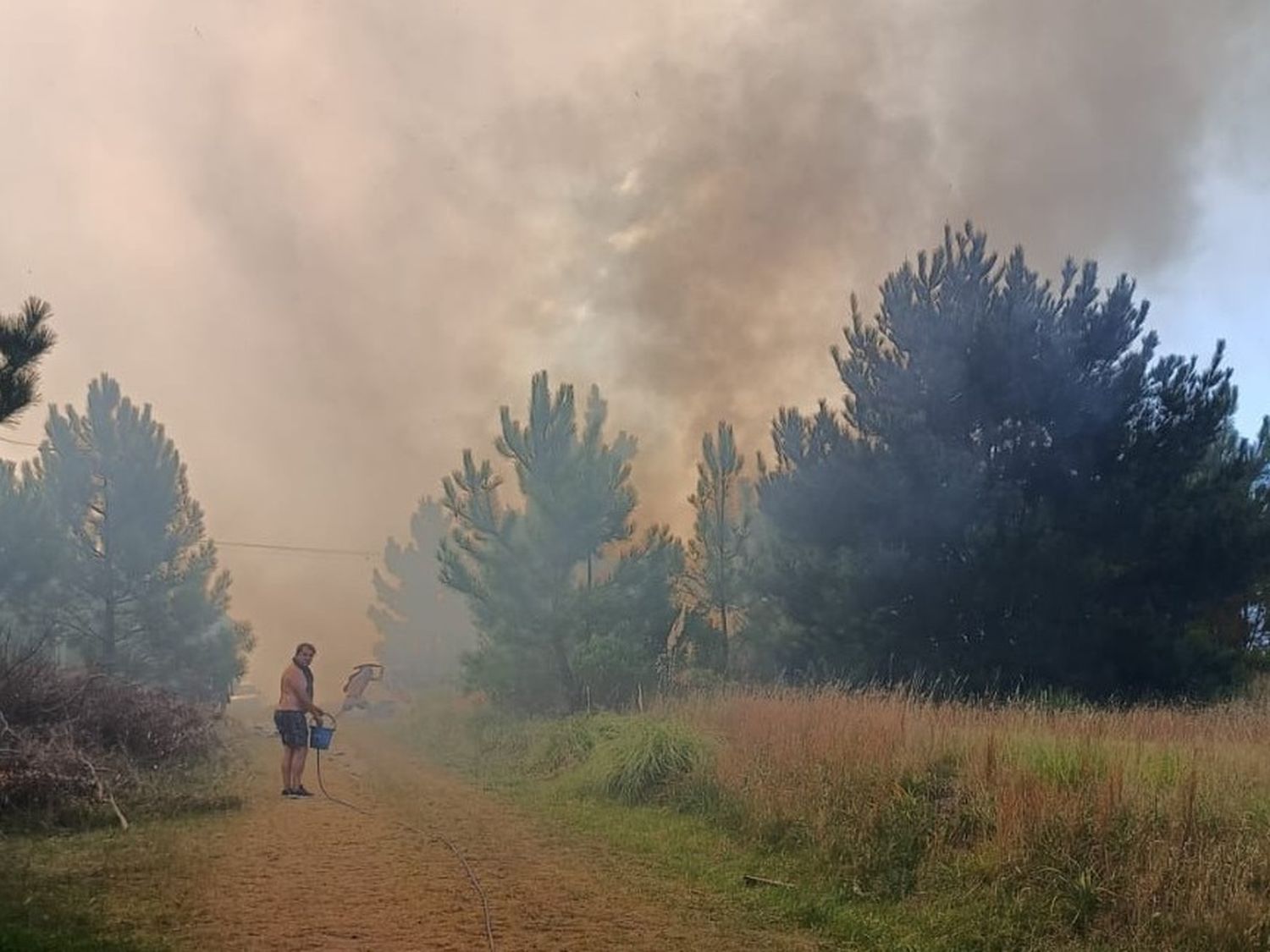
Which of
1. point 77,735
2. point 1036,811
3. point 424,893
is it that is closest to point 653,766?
point 424,893

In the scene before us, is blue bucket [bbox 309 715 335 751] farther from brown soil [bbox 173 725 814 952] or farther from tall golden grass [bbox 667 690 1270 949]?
tall golden grass [bbox 667 690 1270 949]

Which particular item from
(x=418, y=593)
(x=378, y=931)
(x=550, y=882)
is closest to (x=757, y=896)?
(x=550, y=882)

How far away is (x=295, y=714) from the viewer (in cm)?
1228

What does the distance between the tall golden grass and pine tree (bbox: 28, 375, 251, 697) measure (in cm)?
1977

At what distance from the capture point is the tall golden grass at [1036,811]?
20.0 ft

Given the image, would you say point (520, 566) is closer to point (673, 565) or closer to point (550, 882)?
point (673, 565)

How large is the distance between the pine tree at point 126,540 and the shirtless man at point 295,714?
13.4 meters

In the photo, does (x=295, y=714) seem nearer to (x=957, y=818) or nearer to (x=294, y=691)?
(x=294, y=691)

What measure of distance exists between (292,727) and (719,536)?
1486cm

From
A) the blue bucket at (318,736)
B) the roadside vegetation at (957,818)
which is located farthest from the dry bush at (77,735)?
the roadside vegetation at (957,818)

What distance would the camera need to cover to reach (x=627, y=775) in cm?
1216

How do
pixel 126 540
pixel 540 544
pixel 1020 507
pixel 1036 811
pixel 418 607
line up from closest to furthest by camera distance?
1. pixel 1036 811
2. pixel 1020 507
3. pixel 540 544
4. pixel 126 540
5. pixel 418 607

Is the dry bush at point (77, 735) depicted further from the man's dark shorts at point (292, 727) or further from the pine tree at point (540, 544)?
the pine tree at point (540, 544)

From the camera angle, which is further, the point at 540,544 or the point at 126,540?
the point at 126,540
